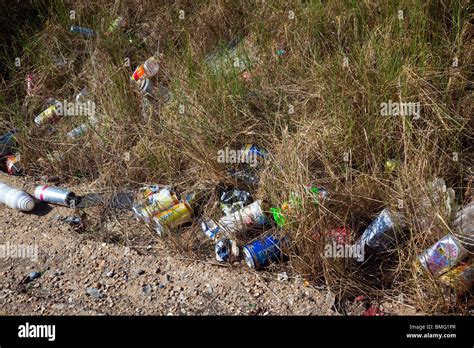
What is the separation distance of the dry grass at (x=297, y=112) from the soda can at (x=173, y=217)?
0.09 m

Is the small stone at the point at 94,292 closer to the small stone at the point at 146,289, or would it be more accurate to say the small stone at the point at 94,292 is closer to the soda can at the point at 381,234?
the small stone at the point at 146,289

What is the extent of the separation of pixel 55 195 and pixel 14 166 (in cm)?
61

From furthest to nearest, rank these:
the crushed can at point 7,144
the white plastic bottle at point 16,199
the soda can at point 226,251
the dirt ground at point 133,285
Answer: the crushed can at point 7,144 → the white plastic bottle at point 16,199 → the soda can at point 226,251 → the dirt ground at point 133,285

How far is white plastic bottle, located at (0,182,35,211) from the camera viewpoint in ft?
12.7

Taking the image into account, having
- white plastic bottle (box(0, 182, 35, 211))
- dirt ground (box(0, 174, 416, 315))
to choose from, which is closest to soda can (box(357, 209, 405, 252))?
dirt ground (box(0, 174, 416, 315))

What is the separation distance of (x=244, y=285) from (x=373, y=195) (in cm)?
88

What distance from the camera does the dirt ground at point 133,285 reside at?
119 inches

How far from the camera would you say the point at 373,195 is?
3.20 meters

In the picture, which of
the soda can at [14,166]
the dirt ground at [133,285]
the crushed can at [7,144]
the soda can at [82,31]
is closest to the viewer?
the dirt ground at [133,285]

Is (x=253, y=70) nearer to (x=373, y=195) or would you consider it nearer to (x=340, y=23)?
(x=340, y=23)

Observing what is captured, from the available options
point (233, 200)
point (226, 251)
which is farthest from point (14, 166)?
point (226, 251)

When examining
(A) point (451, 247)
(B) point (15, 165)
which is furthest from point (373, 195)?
(B) point (15, 165)

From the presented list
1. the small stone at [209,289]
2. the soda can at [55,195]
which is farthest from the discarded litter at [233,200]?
the soda can at [55,195]

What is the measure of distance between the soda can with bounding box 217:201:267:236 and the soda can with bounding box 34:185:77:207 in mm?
1169
